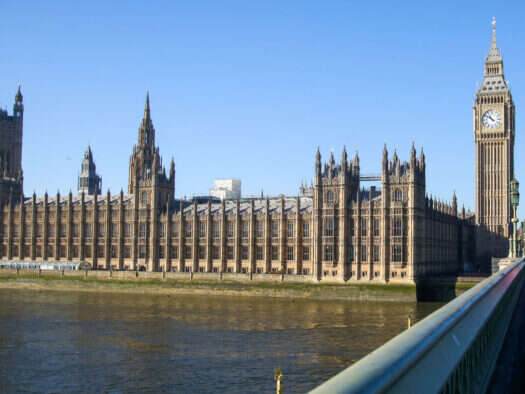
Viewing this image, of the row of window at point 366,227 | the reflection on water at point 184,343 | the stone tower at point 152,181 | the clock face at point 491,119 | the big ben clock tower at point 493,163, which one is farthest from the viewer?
the clock face at point 491,119

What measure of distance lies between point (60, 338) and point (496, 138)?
100391mm

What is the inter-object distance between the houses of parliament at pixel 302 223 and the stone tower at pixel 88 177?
1877cm

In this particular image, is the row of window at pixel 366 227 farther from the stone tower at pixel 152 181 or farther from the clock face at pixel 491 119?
the clock face at pixel 491 119

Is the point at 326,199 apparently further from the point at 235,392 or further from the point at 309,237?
the point at 235,392

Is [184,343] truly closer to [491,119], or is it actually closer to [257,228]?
[257,228]

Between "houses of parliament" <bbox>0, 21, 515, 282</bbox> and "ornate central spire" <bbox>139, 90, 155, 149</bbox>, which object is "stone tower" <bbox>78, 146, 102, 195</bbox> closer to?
"houses of parliament" <bbox>0, 21, 515, 282</bbox>

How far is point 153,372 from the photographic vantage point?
38.5 meters

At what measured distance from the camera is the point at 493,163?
12762 centimetres

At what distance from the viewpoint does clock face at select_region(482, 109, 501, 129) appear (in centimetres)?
12750

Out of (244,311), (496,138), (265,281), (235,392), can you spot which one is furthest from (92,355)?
(496,138)

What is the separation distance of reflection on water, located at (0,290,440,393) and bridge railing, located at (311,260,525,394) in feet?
73.1

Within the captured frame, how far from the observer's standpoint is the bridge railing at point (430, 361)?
16.7ft

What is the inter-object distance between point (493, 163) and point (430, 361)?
12783cm

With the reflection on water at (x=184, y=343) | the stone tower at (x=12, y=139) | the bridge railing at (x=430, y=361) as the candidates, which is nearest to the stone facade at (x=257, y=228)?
the reflection on water at (x=184, y=343)
